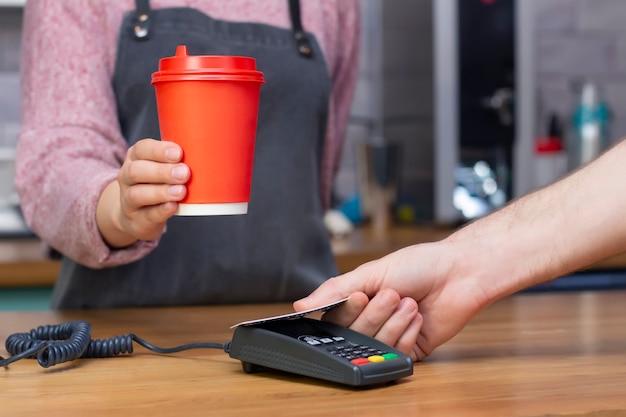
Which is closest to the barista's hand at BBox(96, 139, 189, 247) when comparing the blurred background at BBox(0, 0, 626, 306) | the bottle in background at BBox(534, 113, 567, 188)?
the blurred background at BBox(0, 0, 626, 306)

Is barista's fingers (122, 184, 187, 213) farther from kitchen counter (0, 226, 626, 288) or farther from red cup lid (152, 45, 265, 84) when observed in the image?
kitchen counter (0, 226, 626, 288)

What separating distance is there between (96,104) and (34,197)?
15cm

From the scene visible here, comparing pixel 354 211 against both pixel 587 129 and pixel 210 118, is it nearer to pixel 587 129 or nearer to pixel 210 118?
pixel 587 129

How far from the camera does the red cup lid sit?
32.5 inches

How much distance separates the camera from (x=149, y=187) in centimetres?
89

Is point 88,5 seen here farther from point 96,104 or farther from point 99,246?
point 99,246

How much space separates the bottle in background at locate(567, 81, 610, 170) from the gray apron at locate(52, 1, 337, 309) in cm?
142

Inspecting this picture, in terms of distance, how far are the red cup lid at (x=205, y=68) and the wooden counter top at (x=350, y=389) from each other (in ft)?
0.85

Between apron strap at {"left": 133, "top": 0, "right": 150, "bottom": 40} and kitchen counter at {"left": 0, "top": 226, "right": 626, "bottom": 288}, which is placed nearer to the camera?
apron strap at {"left": 133, "top": 0, "right": 150, "bottom": 40}

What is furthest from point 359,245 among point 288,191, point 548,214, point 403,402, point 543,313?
point 403,402

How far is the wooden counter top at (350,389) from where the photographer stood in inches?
29.0

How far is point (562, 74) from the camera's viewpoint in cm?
304

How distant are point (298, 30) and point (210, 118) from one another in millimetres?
647

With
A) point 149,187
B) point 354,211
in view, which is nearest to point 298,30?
point 149,187
